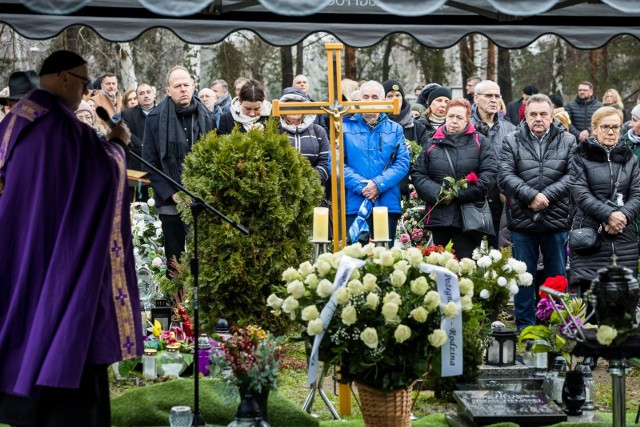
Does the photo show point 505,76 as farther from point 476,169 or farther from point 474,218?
point 474,218

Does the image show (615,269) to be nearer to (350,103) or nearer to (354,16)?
(350,103)

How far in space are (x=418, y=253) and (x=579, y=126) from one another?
34.0 ft

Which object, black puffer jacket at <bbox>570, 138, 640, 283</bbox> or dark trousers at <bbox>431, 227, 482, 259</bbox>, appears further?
dark trousers at <bbox>431, 227, 482, 259</bbox>

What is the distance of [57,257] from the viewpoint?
5168 millimetres

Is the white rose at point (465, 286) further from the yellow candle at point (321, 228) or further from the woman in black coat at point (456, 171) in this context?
the woman in black coat at point (456, 171)

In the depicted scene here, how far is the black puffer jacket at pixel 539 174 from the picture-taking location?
30.0ft

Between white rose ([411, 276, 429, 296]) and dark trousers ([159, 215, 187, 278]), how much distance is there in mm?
4262

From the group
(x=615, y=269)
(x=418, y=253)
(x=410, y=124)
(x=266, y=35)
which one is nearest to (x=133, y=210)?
(x=410, y=124)

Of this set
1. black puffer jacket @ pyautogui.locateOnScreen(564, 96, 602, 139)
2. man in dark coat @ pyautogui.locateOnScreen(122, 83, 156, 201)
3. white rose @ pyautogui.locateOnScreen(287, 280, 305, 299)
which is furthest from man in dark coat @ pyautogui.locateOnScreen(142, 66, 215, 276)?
black puffer jacket @ pyautogui.locateOnScreen(564, 96, 602, 139)

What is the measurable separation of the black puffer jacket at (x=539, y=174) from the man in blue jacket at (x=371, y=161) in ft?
2.97

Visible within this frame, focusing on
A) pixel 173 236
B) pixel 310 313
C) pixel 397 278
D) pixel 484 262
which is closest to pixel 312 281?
pixel 310 313

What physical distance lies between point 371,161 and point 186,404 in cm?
352

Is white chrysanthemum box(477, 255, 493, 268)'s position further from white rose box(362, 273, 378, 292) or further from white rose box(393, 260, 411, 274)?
white rose box(362, 273, 378, 292)

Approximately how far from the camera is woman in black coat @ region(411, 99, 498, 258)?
934cm
